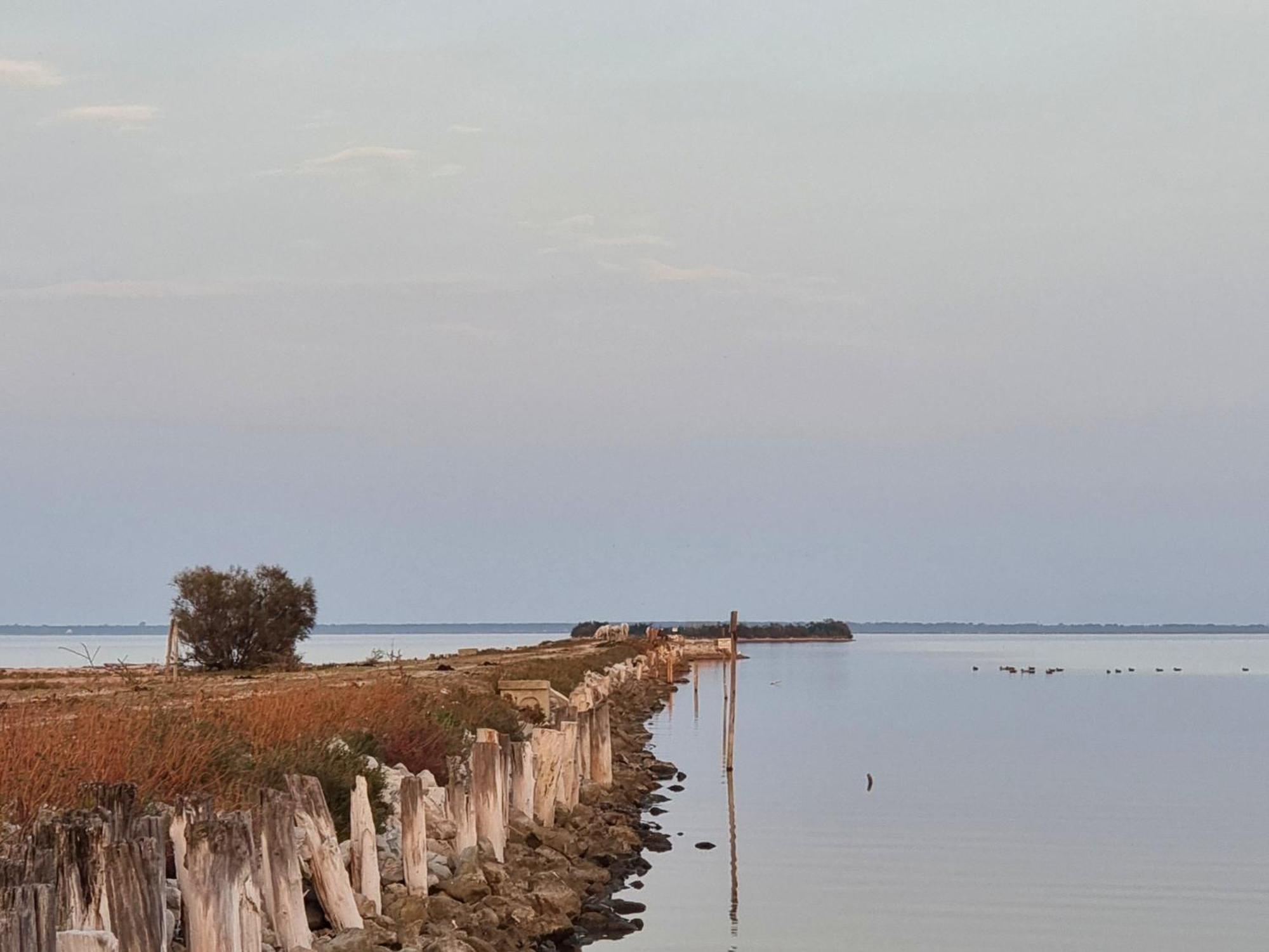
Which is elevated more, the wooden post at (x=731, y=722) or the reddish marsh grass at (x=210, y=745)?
the reddish marsh grass at (x=210, y=745)

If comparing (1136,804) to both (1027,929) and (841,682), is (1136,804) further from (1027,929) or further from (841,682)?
(841,682)

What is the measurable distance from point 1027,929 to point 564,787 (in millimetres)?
6838

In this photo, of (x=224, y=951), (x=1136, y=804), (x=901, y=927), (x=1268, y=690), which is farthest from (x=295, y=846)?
(x=1268, y=690)

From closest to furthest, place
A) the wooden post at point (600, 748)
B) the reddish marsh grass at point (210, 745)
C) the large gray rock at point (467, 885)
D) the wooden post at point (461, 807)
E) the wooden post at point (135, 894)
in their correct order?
the wooden post at point (135, 894) → the reddish marsh grass at point (210, 745) → the large gray rock at point (467, 885) → the wooden post at point (461, 807) → the wooden post at point (600, 748)

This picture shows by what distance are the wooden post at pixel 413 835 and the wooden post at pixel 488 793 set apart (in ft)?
9.53

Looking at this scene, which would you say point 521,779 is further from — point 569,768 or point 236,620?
point 236,620

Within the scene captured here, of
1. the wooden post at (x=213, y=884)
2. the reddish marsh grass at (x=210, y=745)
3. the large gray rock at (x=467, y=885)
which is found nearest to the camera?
the wooden post at (x=213, y=884)

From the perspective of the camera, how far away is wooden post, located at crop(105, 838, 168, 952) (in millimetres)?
8734

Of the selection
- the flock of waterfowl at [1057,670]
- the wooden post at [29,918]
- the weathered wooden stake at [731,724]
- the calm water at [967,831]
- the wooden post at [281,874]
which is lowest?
the flock of waterfowl at [1057,670]

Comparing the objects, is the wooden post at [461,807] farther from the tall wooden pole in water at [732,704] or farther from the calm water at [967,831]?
the tall wooden pole in water at [732,704]

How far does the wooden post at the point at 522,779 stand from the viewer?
20.5 m

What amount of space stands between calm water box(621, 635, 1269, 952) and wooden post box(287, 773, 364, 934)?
23.1ft

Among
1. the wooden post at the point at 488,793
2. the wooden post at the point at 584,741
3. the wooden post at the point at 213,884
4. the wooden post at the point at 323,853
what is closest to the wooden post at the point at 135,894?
the wooden post at the point at 213,884

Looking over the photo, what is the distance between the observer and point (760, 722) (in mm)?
60719
